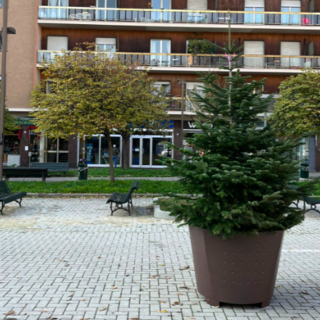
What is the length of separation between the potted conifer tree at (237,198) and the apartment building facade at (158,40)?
24669 millimetres

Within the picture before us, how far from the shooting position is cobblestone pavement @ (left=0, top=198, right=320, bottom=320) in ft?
14.9

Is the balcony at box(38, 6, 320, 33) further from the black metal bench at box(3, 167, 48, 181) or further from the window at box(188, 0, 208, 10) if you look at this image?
the black metal bench at box(3, 167, 48, 181)

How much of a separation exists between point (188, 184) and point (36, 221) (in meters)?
6.77

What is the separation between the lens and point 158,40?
1243 inches

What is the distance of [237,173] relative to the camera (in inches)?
171

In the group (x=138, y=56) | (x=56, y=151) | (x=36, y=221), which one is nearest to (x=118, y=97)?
(x=36, y=221)

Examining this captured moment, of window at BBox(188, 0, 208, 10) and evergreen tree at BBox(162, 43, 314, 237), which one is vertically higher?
window at BBox(188, 0, 208, 10)

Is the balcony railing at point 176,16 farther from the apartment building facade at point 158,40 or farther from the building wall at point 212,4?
the building wall at point 212,4

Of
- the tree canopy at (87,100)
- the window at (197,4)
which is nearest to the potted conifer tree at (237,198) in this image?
the tree canopy at (87,100)

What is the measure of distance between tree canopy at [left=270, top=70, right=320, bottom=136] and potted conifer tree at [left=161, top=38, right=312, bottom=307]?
1462 cm

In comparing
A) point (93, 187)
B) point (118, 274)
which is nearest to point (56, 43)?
point (93, 187)

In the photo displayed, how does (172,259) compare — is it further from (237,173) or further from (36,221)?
(36,221)

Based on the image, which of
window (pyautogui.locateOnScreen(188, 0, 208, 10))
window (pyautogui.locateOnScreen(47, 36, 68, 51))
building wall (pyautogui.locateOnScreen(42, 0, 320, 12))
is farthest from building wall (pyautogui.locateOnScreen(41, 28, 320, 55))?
window (pyautogui.locateOnScreen(188, 0, 208, 10))

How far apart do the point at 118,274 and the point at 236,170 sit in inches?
102
